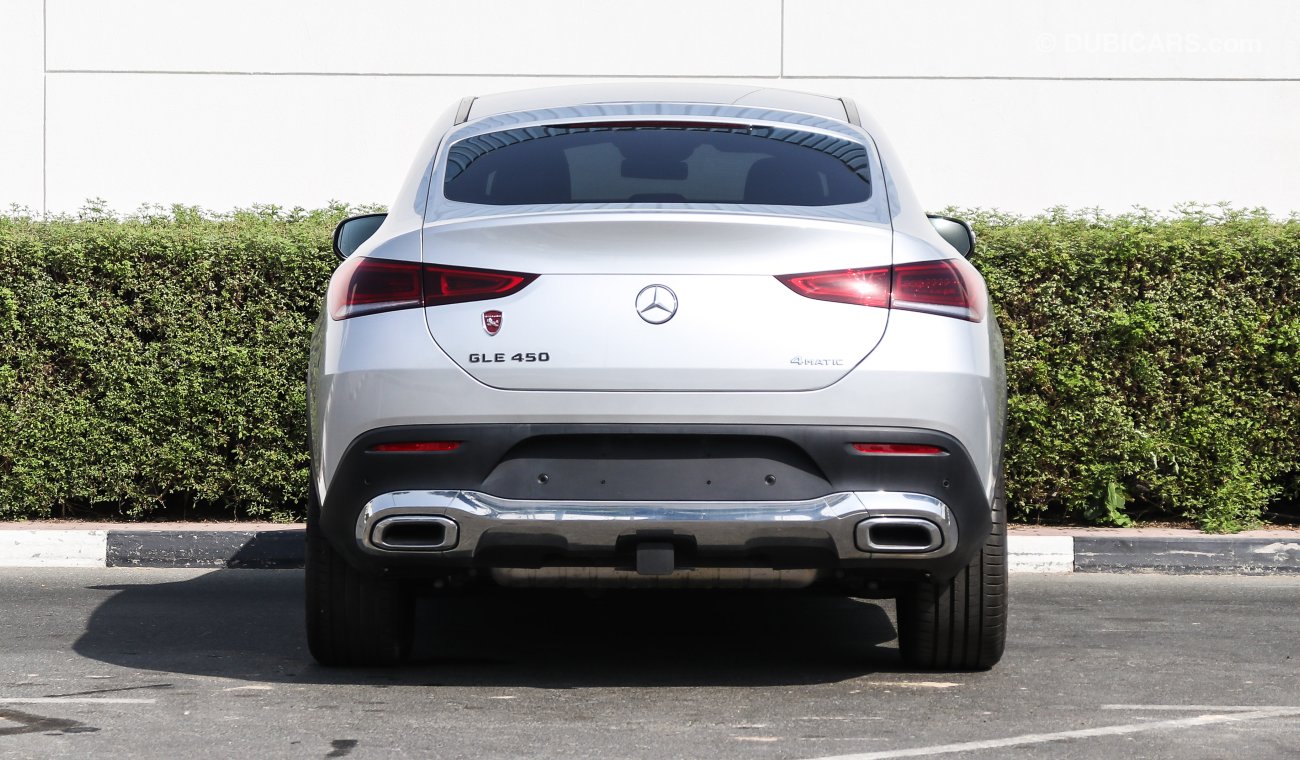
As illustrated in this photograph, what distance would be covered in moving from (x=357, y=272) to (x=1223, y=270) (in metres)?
4.81

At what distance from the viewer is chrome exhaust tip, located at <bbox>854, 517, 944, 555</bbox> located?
3.72 meters

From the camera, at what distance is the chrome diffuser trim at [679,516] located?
3715 mm

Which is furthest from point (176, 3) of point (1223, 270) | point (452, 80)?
point (1223, 270)

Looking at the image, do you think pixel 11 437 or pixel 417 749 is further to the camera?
pixel 11 437

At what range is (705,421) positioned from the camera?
3732 mm

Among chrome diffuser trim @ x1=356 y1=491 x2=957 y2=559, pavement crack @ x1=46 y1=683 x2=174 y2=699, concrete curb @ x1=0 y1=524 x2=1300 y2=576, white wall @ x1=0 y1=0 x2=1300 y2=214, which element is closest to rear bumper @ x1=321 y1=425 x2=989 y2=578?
chrome diffuser trim @ x1=356 y1=491 x2=957 y2=559

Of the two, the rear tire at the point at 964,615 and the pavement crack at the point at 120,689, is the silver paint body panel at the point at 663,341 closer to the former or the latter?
the rear tire at the point at 964,615

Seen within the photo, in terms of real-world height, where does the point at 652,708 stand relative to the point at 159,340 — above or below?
below

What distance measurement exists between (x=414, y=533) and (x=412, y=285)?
2.05 feet

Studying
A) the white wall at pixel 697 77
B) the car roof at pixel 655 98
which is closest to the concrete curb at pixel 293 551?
the car roof at pixel 655 98

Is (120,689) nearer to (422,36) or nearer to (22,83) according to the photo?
(422,36)

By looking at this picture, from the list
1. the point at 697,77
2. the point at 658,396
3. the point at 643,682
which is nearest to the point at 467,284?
the point at 658,396

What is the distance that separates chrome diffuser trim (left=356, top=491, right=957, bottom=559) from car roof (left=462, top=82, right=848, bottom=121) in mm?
1432

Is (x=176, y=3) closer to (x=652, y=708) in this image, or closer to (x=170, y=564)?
(x=170, y=564)
